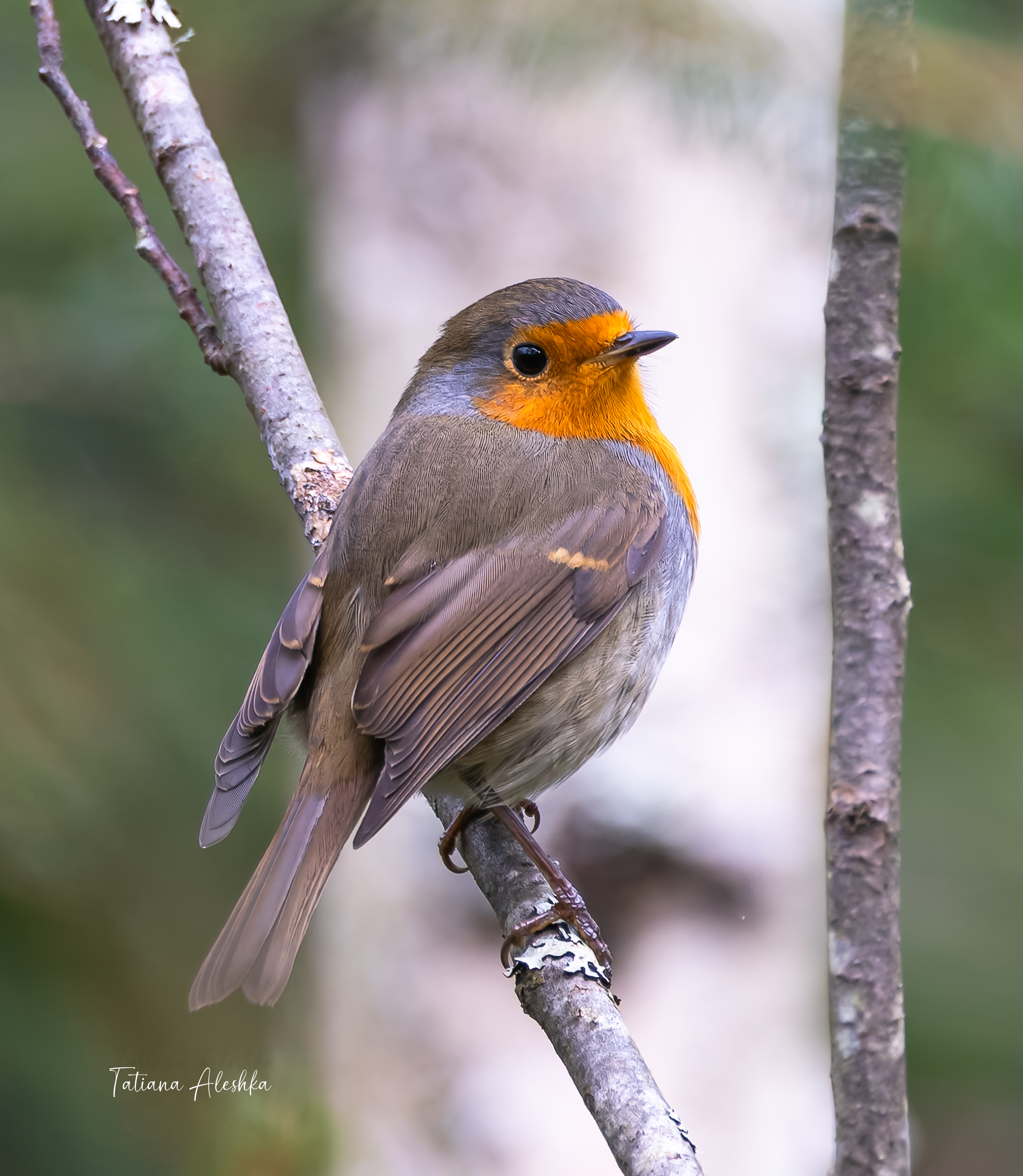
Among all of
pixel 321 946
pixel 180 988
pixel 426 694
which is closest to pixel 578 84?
pixel 426 694

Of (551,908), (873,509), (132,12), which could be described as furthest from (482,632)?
(132,12)

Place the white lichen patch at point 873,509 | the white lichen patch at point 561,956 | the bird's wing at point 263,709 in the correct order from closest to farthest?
the white lichen patch at point 873,509 < the white lichen patch at point 561,956 < the bird's wing at point 263,709

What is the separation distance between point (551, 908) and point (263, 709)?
659mm

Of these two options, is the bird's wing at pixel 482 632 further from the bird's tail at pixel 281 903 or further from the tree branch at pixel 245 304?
the tree branch at pixel 245 304

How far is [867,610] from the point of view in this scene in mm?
1343

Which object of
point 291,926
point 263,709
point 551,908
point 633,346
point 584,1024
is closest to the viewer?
point 584,1024

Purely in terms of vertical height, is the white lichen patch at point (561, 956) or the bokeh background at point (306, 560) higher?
the bokeh background at point (306, 560)

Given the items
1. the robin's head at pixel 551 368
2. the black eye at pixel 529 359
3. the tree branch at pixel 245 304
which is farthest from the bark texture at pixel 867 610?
the black eye at pixel 529 359

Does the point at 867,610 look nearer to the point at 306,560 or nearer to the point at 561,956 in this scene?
the point at 561,956

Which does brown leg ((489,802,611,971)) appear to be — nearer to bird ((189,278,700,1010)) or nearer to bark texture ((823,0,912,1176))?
bird ((189,278,700,1010))

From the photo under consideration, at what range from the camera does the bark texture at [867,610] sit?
114 cm
